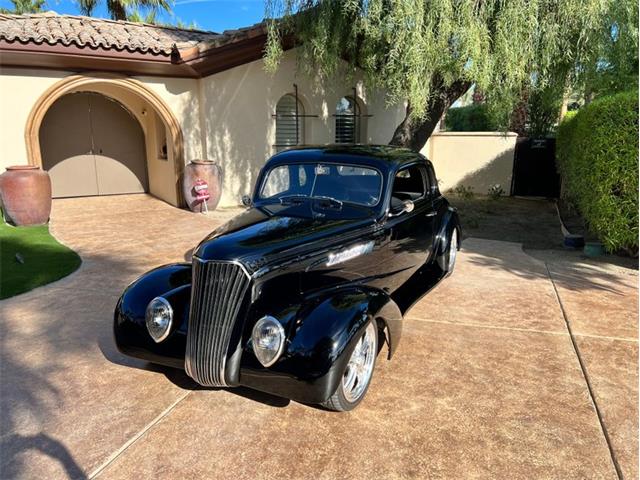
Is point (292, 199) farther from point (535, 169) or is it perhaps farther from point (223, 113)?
point (535, 169)

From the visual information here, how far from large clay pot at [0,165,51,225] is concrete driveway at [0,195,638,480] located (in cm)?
368

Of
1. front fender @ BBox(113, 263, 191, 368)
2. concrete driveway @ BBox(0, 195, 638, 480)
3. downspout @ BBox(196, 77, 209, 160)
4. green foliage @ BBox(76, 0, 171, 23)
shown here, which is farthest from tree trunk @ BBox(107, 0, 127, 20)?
front fender @ BBox(113, 263, 191, 368)

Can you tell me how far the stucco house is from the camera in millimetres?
8016

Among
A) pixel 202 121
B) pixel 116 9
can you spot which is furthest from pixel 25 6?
pixel 202 121

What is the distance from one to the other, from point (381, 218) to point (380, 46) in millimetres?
4694

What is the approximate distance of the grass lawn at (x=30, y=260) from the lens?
505cm

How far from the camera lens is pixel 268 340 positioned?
253 cm

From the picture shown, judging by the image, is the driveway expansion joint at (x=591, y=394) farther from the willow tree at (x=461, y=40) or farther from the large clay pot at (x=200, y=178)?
the large clay pot at (x=200, y=178)

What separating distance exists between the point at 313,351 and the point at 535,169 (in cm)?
1180

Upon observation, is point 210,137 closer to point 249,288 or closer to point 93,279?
point 93,279

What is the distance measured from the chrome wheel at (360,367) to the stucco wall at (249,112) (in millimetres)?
7555

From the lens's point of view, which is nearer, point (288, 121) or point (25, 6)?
point (288, 121)

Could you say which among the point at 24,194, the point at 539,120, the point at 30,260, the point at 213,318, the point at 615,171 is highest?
the point at 539,120

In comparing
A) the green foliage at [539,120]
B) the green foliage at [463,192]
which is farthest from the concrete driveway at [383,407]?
the green foliage at [539,120]
